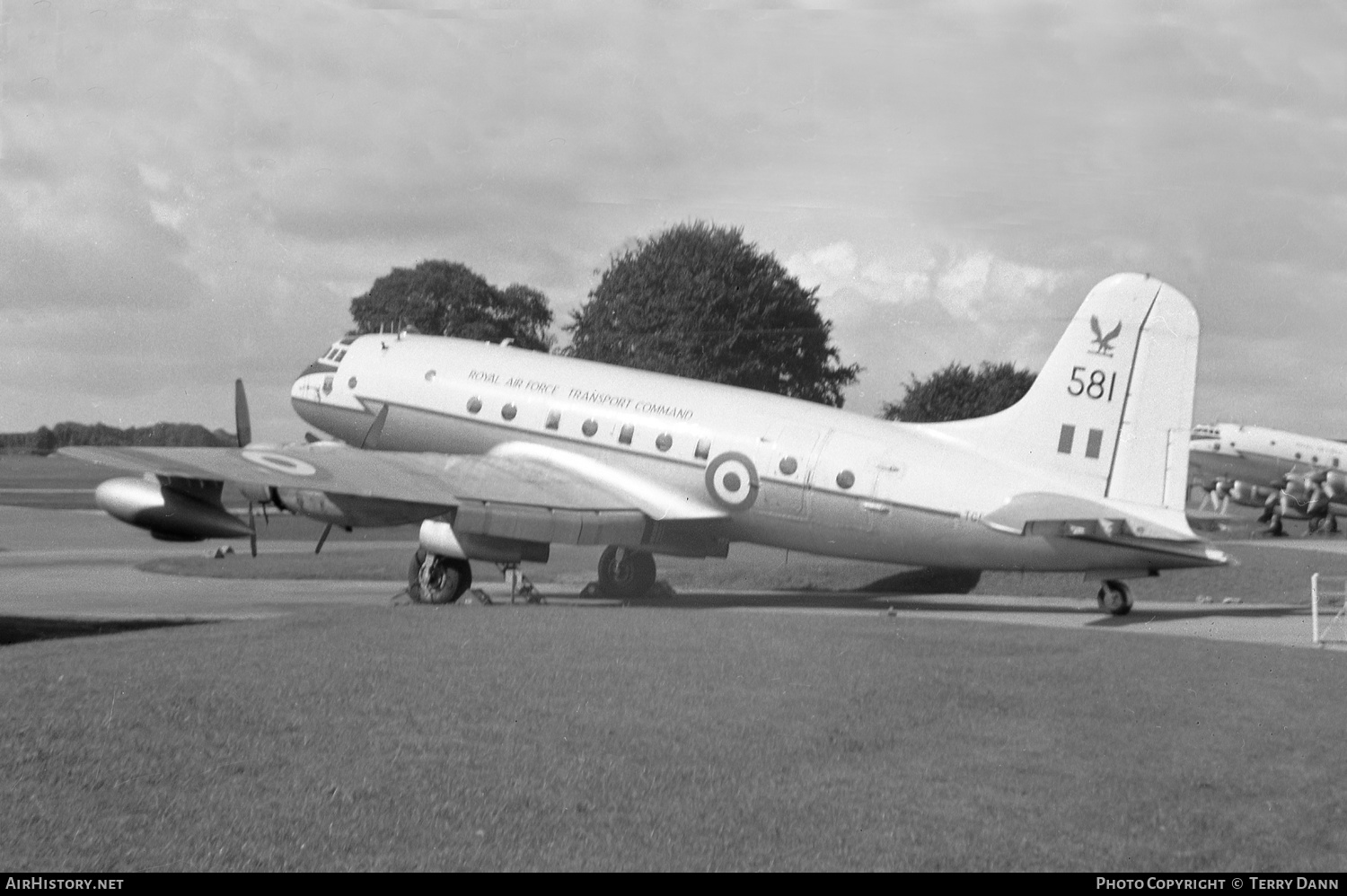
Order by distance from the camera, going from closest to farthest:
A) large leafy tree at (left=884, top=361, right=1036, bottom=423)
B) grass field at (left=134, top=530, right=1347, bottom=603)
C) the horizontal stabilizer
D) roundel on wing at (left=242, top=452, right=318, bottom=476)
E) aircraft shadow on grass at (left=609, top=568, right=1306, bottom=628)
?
the horizontal stabilizer, aircraft shadow on grass at (left=609, top=568, right=1306, bottom=628), roundel on wing at (left=242, top=452, right=318, bottom=476), grass field at (left=134, top=530, right=1347, bottom=603), large leafy tree at (left=884, top=361, right=1036, bottom=423)

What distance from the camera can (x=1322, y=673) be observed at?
57.1 ft

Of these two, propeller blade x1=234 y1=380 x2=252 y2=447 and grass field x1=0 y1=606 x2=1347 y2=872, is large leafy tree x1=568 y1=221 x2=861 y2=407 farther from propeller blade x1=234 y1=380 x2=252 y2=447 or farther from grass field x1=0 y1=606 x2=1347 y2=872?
grass field x1=0 y1=606 x2=1347 y2=872

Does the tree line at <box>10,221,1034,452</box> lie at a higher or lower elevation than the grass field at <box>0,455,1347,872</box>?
higher

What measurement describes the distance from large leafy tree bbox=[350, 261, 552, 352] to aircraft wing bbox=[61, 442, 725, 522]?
68.4 feet

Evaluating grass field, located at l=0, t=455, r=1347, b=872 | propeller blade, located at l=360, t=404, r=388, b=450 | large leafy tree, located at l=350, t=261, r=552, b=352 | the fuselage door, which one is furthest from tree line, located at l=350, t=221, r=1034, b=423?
grass field, located at l=0, t=455, r=1347, b=872

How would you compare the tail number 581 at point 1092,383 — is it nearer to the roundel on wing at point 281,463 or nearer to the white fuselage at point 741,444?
the white fuselage at point 741,444

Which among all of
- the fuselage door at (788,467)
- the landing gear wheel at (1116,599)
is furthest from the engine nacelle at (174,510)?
the landing gear wheel at (1116,599)

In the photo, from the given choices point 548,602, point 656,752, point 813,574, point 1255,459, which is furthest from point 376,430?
point 1255,459

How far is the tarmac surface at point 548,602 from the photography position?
24234 millimetres

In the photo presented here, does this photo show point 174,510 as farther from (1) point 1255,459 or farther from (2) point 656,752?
(1) point 1255,459

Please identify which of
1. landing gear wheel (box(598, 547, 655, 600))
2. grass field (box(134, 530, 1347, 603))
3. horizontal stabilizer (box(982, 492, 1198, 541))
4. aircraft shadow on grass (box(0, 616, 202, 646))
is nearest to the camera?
aircraft shadow on grass (box(0, 616, 202, 646))

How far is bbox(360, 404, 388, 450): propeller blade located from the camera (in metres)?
31.1

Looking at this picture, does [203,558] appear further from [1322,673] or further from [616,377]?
[1322,673]

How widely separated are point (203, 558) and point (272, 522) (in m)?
20.4
